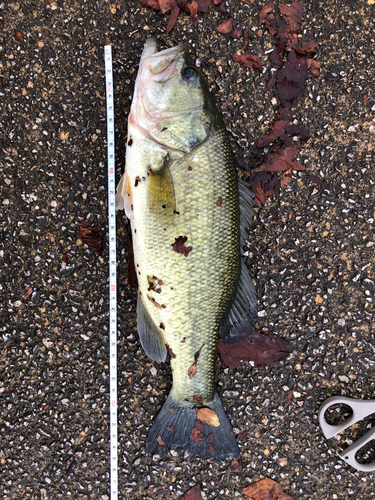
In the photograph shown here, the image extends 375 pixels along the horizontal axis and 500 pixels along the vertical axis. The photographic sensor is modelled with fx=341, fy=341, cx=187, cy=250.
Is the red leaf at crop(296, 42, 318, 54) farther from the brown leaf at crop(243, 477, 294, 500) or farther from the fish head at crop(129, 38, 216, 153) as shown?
→ the brown leaf at crop(243, 477, 294, 500)

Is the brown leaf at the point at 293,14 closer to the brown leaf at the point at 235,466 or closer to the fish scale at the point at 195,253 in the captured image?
the fish scale at the point at 195,253

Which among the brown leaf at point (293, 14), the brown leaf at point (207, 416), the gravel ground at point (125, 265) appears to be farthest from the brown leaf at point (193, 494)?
the brown leaf at point (293, 14)

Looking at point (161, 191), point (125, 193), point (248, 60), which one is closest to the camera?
point (161, 191)

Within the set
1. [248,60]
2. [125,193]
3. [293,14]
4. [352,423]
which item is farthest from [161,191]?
[352,423]

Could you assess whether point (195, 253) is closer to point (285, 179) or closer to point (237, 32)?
point (285, 179)

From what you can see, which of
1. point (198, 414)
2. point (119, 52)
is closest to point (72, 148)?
point (119, 52)

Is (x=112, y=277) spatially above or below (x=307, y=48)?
below

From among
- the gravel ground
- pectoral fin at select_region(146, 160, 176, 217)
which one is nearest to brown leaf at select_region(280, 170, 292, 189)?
the gravel ground

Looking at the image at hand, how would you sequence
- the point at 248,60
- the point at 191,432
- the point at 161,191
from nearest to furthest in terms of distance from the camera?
the point at 161,191
the point at 191,432
the point at 248,60
